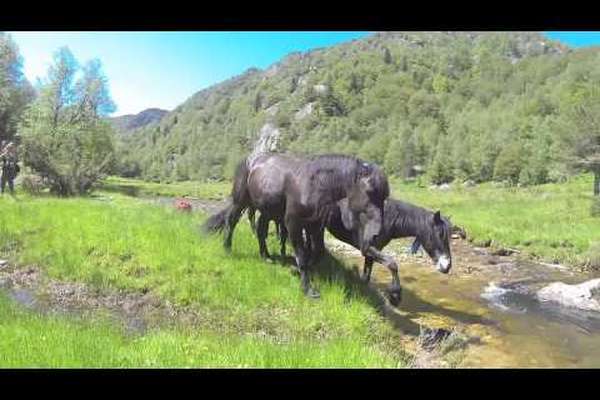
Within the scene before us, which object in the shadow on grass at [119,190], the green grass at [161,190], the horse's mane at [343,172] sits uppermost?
the horse's mane at [343,172]

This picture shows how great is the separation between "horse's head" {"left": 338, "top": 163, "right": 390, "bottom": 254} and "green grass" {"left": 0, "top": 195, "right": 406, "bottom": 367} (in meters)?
1.28

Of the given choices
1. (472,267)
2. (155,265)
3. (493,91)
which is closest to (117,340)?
(155,265)

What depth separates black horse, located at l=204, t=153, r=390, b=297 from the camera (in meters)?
11.0

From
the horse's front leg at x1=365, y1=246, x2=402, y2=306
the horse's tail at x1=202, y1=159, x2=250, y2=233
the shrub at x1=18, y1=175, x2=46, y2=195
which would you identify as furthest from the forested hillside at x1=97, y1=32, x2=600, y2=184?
the horse's front leg at x1=365, y1=246, x2=402, y2=306

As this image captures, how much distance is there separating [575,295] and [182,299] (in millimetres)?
10380

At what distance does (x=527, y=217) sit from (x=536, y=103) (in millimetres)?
91551

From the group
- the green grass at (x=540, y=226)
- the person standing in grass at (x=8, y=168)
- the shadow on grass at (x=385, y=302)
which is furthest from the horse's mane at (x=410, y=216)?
the person standing in grass at (x=8, y=168)

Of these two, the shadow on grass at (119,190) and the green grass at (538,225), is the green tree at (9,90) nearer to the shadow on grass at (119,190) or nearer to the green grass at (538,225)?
the shadow on grass at (119,190)

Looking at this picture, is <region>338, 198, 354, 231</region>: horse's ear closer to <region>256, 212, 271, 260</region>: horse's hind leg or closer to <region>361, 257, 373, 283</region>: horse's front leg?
<region>361, 257, 373, 283</region>: horse's front leg

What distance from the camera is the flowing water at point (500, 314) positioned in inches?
387

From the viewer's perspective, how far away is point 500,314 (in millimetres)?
12734

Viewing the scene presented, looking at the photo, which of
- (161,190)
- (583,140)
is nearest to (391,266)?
(583,140)
